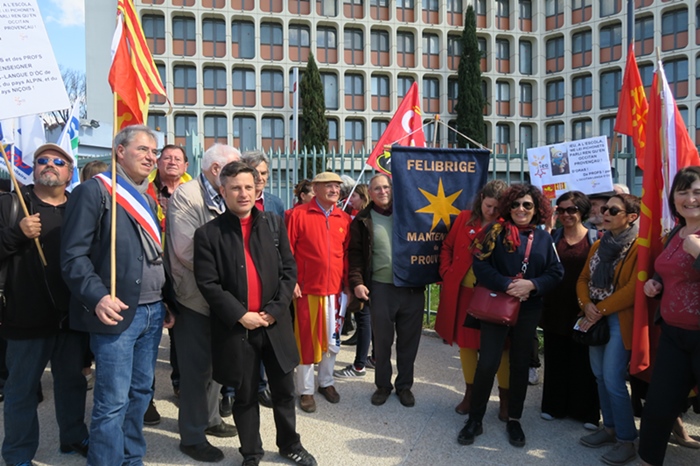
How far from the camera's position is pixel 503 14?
35.3 m

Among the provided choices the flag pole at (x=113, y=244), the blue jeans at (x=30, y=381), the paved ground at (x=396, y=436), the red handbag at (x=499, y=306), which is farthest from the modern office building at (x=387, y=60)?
the flag pole at (x=113, y=244)

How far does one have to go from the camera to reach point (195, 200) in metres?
3.76

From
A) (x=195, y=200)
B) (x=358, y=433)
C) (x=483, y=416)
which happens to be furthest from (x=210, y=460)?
(x=483, y=416)

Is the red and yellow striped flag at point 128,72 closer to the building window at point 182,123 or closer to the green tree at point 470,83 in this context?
the building window at point 182,123

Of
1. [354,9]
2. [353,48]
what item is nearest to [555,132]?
[353,48]

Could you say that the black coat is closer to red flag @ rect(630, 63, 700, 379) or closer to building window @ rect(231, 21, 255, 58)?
red flag @ rect(630, 63, 700, 379)

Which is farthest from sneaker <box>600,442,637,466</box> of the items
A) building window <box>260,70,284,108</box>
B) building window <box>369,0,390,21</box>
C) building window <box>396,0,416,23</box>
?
building window <box>396,0,416,23</box>

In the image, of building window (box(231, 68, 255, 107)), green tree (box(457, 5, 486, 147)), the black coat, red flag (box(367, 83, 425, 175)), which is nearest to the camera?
the black coat

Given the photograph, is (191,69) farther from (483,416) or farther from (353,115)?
(483,416)

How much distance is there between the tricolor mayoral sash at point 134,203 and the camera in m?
3.29

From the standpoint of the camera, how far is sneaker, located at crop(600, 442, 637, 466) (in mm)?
3744

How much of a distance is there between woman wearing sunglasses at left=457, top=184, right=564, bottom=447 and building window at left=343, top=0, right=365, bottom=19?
A: 3168 centimetres

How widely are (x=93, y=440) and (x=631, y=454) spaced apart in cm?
355

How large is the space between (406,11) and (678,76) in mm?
16344
